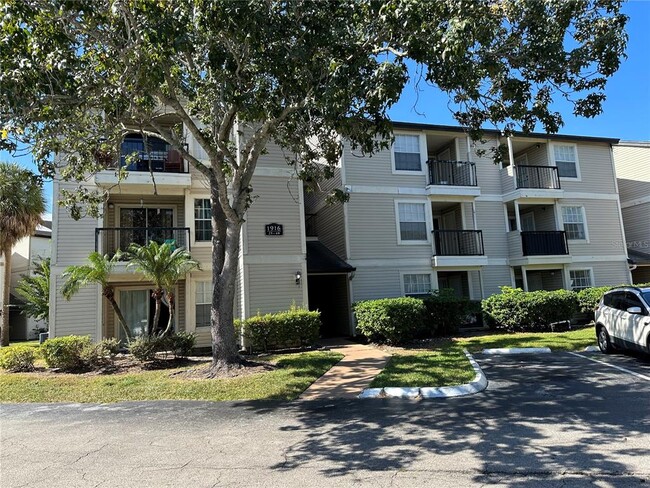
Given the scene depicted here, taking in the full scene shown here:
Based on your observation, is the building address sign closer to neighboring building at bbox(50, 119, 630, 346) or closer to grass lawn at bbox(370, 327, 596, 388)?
neighboring building at bbox(50, 119, 630, 346)

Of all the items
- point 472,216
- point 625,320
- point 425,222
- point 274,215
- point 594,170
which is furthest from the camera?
point 594,170

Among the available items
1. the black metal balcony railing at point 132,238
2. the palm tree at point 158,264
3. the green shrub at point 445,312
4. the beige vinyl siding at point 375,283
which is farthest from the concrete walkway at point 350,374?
the black metal balcony railing at point 132,238

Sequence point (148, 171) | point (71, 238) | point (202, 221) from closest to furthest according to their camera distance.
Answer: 1. point (71, 238)
2. point (148, 171)
3. point (202, 221)

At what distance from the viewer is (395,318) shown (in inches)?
556

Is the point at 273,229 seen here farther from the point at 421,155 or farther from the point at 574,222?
the point at 574,222

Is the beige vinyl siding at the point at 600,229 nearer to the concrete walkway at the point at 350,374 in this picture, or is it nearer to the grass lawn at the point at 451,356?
the grass lawn at the point at 451,356

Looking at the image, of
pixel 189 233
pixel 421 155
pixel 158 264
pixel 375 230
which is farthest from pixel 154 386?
pixel 421 155

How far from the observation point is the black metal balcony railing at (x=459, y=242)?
19281mm

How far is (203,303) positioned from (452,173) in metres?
11.9

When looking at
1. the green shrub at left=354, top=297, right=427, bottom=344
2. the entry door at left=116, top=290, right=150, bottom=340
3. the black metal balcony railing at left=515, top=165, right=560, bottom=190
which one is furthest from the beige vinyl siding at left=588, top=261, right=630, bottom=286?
the entry door at left=116, top=290, right=150, bottom=340

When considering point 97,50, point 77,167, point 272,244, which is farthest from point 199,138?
point 272,244

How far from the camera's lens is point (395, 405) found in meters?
7.61

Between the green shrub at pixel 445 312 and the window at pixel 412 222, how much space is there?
308cm

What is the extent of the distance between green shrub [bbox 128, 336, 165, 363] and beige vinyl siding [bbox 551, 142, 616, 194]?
1912cm
